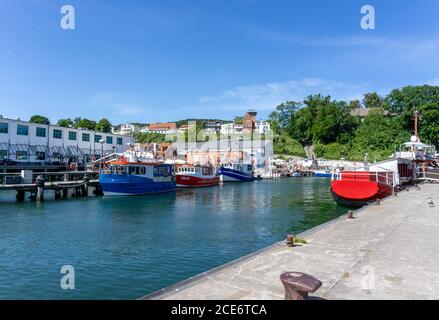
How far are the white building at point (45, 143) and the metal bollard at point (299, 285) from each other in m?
44.2

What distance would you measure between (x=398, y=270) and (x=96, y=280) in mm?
9189

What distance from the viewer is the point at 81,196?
39.4 metres

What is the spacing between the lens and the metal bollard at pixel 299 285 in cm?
607

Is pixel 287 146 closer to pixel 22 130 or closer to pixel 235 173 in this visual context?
pixel 235 173

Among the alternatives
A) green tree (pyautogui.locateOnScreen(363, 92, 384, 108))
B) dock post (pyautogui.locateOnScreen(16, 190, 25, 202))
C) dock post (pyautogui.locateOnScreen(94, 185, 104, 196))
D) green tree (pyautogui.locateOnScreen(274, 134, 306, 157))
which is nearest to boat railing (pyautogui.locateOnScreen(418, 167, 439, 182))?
dock post (pyautogui.locateOnScreen(94, 185, 104, 196))

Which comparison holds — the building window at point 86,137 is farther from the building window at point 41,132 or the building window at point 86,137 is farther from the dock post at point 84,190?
the dock post at point 84,190

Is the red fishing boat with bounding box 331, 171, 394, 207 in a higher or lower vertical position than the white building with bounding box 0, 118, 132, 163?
lower

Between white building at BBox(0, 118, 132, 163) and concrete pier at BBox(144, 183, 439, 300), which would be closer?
concrete pier at BBox(144, 183, 439, 300)

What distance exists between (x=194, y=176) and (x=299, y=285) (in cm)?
4920

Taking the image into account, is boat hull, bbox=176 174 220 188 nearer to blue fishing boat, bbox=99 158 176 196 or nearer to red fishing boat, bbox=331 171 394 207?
blue fishing boat, bbox=99 158 176 196

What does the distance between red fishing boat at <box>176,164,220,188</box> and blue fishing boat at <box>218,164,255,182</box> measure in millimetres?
7557

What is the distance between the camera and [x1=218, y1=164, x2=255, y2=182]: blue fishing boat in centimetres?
6769
